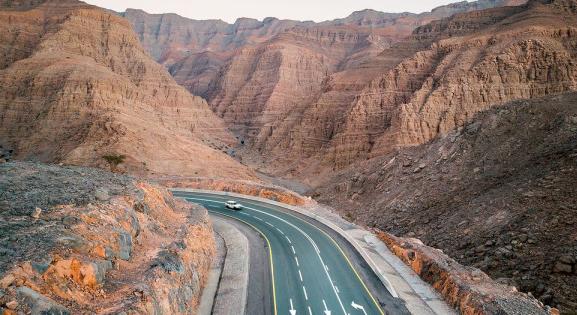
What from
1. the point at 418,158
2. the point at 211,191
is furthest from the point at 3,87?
the point at 418,158

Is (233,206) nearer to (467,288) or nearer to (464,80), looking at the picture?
(467,288)

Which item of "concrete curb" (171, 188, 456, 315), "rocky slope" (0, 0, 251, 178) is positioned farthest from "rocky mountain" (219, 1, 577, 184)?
"concrete curb" (171, 188, 456, 315)

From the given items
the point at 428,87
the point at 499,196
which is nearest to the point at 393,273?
the point at 499,196

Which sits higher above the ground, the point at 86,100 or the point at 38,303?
the point at 86,100

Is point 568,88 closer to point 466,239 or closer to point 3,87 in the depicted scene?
point 466,239

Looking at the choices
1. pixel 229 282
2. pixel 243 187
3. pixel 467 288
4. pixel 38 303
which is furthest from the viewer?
pixel 243 187

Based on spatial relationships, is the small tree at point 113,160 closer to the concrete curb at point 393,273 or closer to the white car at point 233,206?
the white car at point 233,206

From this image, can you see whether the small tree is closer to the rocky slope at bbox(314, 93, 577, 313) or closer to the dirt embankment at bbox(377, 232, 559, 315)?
the rocky slope at bbox(314, 93, 577, 313)
